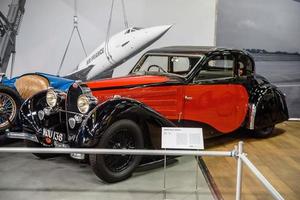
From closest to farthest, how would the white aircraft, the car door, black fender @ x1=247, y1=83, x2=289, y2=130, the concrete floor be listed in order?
the concrete floor < the car door < black fender @ x1=247, y1=83, x2=289, y2=130 < the white aircraft

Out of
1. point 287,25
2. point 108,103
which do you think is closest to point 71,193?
point 108,103

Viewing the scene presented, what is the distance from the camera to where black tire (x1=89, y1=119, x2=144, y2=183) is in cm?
333

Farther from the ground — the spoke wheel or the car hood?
the car hood

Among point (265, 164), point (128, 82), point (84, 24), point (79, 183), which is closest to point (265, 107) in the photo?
point (265, 164)

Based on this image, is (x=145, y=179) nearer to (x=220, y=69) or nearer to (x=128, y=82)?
(x=128, y=82)

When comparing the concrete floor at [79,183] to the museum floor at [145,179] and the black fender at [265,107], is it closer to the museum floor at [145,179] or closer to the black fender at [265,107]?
the museum floor at [145,179]

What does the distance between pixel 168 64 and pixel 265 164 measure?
68.6 inches

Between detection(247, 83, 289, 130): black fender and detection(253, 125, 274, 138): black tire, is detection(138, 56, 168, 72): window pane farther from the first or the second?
detection(253, 125, 274, 138): black tire

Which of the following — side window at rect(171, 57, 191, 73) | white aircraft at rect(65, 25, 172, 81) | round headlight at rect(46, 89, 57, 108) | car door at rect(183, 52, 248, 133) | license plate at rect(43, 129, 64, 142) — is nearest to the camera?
license plate at rect(43, 129, 64, 142)

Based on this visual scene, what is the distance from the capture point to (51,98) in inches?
154

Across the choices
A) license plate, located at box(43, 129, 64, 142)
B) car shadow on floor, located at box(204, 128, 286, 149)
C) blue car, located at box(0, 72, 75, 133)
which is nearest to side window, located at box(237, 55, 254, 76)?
car shadow on floor, located at box(204, 128, 286, 149)

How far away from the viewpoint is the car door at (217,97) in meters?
4.28

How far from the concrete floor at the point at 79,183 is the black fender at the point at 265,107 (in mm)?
1282

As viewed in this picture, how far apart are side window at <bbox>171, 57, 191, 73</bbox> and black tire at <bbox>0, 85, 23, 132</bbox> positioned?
202cm
